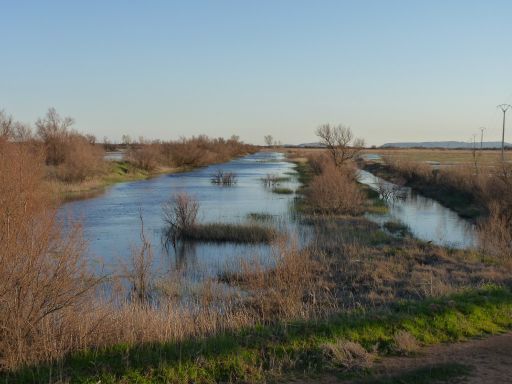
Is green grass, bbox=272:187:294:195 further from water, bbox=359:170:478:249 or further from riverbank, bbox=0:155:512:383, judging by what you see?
riverbank, bbox=0:155:512:383

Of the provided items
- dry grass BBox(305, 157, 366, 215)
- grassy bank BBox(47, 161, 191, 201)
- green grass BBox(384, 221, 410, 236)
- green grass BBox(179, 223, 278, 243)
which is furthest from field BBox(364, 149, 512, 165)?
grassy bank BBox(47, 161, 191, 201)

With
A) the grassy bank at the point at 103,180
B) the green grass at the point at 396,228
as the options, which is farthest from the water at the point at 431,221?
the grassy bank at the point at 103,180

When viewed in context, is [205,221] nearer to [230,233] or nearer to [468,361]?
[230,233]

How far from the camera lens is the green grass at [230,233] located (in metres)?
22.4

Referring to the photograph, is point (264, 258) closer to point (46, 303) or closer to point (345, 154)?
point (46, 303)

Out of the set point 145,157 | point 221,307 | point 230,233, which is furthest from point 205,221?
point 145,157

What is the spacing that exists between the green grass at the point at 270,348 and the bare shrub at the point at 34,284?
421mm

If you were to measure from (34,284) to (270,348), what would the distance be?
3.30 m

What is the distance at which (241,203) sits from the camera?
35.7m

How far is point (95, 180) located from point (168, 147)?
3535 cm

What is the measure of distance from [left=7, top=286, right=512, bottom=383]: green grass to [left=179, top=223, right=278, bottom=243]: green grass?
12863 millimetres

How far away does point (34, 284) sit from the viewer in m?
7.48

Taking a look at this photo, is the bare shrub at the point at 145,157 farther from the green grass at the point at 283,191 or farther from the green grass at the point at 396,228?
the green grass at the point at 396,228

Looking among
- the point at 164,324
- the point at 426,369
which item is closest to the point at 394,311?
the point at 426,369
